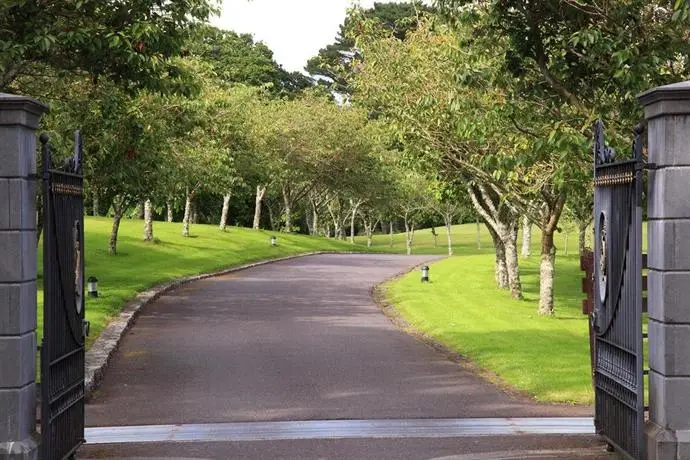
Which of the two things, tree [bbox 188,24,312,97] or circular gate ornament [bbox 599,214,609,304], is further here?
tree [bbox 188,24,312,97]

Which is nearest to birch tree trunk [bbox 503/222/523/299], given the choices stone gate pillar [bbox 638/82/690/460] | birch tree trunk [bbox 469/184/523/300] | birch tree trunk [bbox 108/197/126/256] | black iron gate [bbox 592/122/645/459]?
birch tree trunk [bbox 469/184/523/300]

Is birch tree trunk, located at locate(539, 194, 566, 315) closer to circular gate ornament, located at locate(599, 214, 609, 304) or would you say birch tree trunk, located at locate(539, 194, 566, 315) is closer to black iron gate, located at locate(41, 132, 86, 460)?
circular gate ornament, located at locate(599, 214, 609, 304)

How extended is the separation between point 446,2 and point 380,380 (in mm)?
5609

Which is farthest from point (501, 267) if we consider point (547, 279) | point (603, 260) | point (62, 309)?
point (62, 309)

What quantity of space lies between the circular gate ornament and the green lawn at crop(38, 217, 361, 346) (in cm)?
973

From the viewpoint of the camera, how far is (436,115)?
2295cm

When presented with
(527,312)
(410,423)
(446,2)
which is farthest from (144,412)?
(527,312)

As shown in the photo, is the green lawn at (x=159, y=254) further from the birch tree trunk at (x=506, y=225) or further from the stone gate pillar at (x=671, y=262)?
the stone gate pillar at (x=671, y=262)

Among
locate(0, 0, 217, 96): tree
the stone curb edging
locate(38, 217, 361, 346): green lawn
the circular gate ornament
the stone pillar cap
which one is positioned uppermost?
locate(0, 0, 217, 96): tree

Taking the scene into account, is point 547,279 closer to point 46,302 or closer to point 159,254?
point 46,302

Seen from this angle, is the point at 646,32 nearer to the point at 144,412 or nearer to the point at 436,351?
the point at 436,351

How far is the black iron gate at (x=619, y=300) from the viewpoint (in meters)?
7.89

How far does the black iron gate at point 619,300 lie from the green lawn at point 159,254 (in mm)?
9705

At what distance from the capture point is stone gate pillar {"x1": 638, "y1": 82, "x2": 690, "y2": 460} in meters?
7.65
